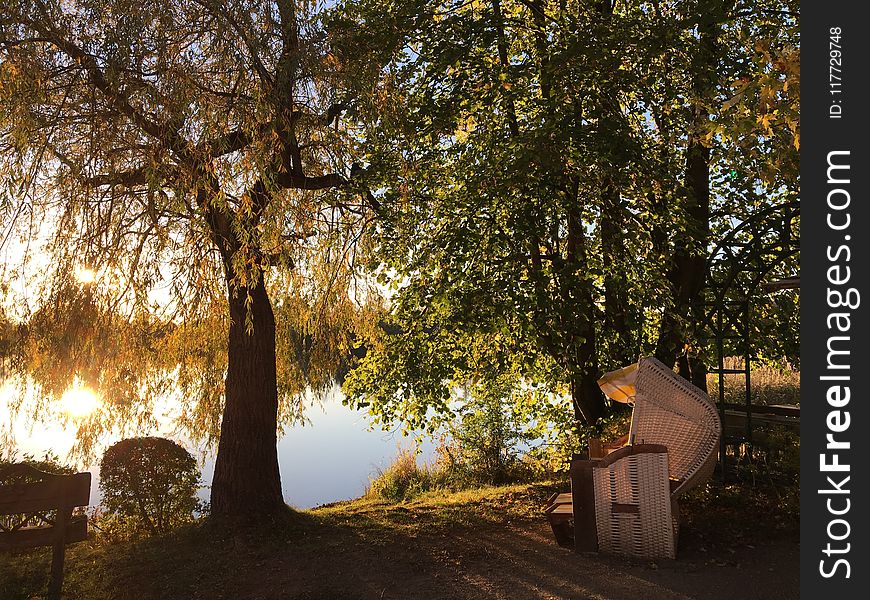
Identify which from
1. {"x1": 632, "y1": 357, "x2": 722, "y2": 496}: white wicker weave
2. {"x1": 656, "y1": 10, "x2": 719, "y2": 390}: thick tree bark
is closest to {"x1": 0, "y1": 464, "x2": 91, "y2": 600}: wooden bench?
{"x1": 632, "y1": 357, "x2": 722, "y2": 496}: white wicker weave

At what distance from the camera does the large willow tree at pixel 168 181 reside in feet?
21.3

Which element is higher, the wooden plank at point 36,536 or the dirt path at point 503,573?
the wooden plank at point 36,536

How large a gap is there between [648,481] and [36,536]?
556 cm

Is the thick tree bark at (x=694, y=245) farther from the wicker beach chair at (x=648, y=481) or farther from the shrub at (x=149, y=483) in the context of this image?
the shrub at (x=149, y=483)

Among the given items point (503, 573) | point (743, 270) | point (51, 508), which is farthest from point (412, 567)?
point (743, 270)

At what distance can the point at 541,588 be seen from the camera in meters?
5.64

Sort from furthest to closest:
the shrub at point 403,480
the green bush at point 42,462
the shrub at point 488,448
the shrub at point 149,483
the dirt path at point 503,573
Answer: the shrub at point 488,448
the shrub at point 403,480
the shrub at point 149,483
the green bush at point 42,462
the dirt path at point 503,573

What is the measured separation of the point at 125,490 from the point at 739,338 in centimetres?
812

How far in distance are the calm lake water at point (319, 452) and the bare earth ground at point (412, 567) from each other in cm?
140

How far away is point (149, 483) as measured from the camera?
317 inches

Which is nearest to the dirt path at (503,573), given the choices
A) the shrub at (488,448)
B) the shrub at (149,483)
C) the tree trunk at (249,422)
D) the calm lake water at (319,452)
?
the tree trunk at (249,422)

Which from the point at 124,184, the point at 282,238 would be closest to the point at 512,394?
the point at 282,238

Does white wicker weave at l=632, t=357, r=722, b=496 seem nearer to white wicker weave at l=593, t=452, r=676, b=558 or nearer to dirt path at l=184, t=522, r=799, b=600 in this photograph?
white wicker weave at l=593, t=452, r=676, b=558

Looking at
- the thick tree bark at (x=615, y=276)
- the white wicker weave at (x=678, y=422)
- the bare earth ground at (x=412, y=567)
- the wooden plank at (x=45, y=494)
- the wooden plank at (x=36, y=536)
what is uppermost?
the thick tree bark at (x=615, y=276)
